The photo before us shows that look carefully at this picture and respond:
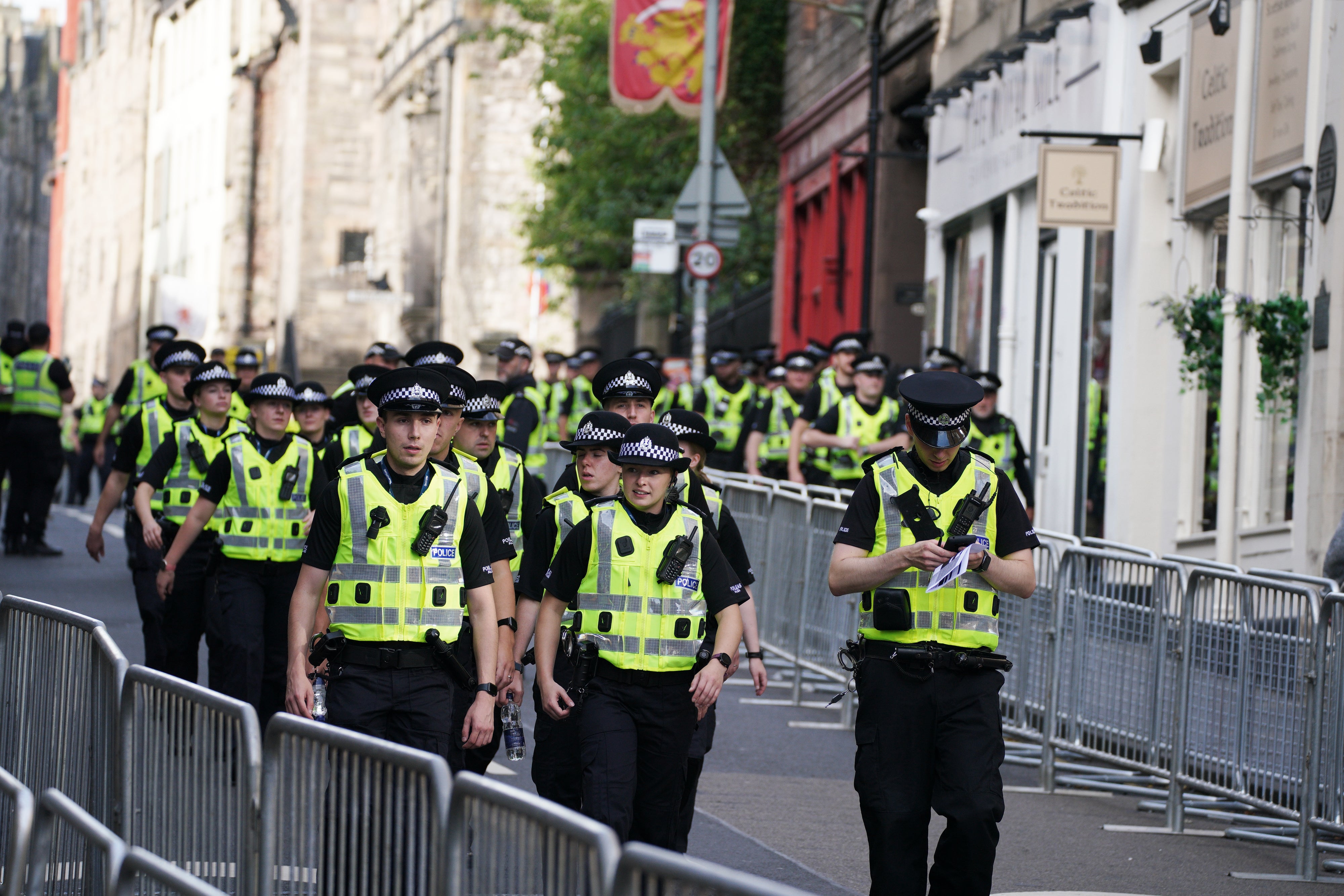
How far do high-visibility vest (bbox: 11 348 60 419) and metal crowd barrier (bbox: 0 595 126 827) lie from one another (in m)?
12.2

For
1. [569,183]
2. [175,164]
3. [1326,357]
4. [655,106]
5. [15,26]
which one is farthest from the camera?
[15,26]

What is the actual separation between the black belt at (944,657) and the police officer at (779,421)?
→ 1082 cm

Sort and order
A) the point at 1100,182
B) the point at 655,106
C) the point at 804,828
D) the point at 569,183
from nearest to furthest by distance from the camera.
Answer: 1. the point at 804,828
2. the point at 1100,182
3. the point at 655,106
4. the point at 569,183

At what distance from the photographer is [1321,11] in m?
13.9

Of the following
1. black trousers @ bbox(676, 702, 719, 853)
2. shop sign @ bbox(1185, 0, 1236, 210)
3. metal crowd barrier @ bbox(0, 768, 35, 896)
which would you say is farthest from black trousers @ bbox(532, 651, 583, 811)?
shop sign @ bbox(1185, 0, 1236, 210)

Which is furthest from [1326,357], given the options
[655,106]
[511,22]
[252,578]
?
[511,22]

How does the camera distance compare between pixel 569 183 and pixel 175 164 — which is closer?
pixel 569 183

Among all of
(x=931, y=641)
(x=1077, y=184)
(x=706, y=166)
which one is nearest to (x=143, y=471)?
(x=931, y=641)

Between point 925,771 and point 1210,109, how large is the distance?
1075cm

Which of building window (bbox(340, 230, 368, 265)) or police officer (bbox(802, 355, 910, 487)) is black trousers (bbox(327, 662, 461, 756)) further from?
building window (bbox(340, 230, 368, 265))

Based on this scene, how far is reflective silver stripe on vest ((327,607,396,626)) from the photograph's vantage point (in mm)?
7258

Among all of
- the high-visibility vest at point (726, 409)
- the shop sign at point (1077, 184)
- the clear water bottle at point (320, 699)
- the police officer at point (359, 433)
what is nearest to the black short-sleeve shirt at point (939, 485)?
the clear water bottle at point (320, 699)

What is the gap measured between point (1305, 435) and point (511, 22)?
114 ft

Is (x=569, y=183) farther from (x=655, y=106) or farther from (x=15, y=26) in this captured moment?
(x=15, y=26)
